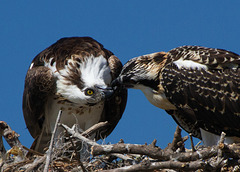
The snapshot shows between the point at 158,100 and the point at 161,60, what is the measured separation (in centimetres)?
58

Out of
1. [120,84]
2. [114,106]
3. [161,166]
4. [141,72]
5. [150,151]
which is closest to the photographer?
[161,166]

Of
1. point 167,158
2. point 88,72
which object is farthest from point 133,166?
point 88,72

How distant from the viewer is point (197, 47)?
7992 mm

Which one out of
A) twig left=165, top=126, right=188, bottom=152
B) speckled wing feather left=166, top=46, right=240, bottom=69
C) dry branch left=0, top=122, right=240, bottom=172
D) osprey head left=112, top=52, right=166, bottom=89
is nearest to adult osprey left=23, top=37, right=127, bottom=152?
osprey head left=112, top=52, right=166, bottom=89

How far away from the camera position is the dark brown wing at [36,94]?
8570 mm

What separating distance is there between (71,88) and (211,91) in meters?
2.19

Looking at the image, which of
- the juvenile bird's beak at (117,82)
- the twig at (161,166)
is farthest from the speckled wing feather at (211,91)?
the twig at (161,166)

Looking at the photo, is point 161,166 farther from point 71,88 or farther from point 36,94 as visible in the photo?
point 36,94

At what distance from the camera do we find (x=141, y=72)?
792 cm

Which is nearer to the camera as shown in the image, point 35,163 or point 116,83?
point 35,163

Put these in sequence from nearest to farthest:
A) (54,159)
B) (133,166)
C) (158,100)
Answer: (133,166) → (54,159) → (158,100)

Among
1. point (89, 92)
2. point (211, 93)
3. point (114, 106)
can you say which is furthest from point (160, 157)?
point (114, 106)

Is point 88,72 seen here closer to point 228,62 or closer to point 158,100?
point 158,100

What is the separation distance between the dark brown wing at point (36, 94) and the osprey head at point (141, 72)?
1.16m
